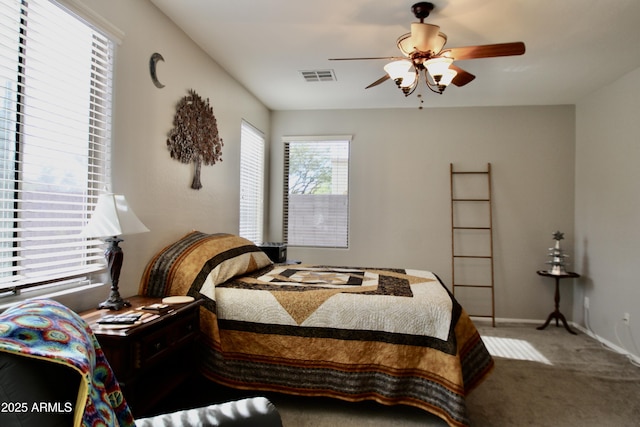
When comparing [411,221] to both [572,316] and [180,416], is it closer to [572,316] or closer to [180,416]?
[572,316]

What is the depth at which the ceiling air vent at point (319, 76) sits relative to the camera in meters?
3.73

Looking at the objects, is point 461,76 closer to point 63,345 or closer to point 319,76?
point 319,76

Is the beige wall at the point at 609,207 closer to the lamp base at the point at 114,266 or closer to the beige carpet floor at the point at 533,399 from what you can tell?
the beige carpet floor at the point at 533,399

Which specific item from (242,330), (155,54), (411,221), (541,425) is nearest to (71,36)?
(155,54)

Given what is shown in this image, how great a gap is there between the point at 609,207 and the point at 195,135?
4059mm

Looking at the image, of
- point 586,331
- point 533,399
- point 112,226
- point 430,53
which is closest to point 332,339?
point 112,226

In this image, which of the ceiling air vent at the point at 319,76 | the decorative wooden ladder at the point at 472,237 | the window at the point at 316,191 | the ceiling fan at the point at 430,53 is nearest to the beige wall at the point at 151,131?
the ceiling air vent at the point at 319,76

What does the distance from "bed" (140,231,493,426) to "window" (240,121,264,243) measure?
6.05 ft

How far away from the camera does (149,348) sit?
183 cm

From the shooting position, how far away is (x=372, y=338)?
2311 mm

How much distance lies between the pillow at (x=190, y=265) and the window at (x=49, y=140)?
1.28ft

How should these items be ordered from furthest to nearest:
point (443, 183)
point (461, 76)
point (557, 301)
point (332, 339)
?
point (443, 183) < point (557, 301) < point (461, 76) < point (332, 339)

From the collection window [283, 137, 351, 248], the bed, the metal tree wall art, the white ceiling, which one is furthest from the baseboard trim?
the metal tree wall art

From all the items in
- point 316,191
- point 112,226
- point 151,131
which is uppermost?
point 151,131
